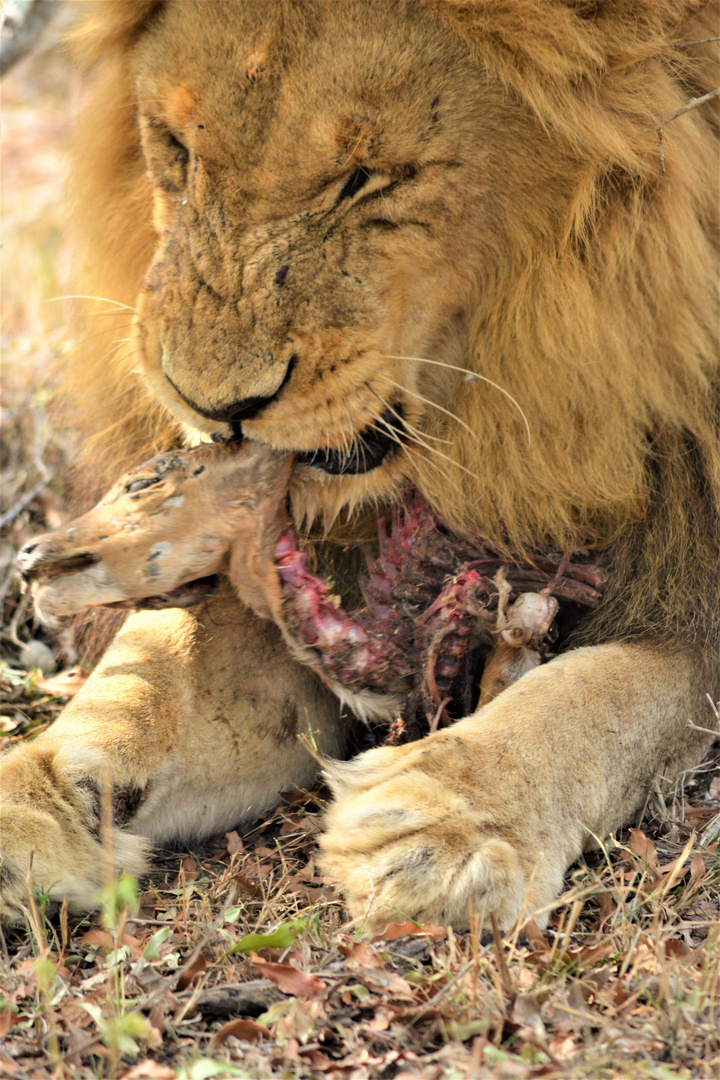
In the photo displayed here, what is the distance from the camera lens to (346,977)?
1.83 m

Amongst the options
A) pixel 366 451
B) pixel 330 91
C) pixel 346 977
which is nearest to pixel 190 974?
pixel 346 977

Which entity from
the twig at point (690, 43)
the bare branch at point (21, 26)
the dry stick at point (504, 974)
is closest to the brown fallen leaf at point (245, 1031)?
the dry stick at point (504, 974)

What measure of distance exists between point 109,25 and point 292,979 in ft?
6.58

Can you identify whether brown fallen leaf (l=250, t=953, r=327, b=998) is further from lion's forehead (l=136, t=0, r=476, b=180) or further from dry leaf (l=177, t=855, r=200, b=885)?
lion's forehead (l=136, t=0, r=476, b=180)

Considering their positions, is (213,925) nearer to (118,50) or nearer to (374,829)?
(374,829)

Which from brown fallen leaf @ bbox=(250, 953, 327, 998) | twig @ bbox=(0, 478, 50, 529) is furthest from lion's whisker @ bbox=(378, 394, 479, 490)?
twig @ bbox=(0, 478, 50, 529)

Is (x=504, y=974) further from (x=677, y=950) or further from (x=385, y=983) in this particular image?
(x=677, y=950)

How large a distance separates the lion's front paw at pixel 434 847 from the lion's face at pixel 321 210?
669 mm

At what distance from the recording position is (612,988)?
6.04 feet

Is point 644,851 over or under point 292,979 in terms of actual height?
under

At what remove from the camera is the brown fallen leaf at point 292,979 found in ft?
5.98

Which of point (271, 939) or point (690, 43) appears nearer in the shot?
point (271, 939)

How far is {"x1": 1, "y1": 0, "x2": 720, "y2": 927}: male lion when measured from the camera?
216 cm

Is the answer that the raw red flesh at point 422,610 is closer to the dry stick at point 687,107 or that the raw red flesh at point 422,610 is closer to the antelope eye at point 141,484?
the antelope eye at point 141,484
